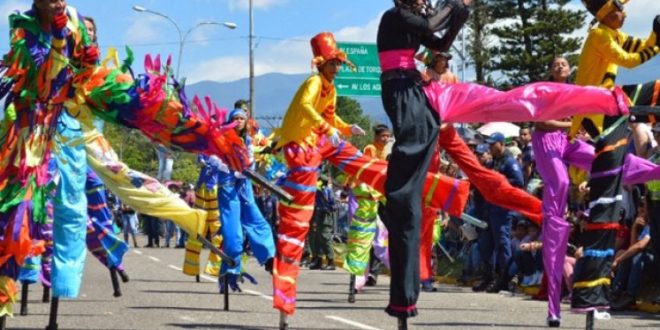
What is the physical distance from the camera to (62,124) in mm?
7855

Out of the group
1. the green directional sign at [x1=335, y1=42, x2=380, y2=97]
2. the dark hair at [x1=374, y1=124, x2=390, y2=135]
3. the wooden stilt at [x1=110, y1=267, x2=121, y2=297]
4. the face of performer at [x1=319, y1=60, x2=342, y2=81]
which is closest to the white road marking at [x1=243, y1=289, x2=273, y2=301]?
the wooden stilt at [x1=110, y1=267, x2=121, y2=297]

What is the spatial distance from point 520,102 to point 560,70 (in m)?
2.38

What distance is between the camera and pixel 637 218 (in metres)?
11.9

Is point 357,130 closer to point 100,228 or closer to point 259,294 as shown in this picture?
point 100,228

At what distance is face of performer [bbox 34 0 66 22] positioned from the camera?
23.9 feet

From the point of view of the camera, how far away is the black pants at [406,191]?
6.55m

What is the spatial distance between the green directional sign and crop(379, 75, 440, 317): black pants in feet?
86.0

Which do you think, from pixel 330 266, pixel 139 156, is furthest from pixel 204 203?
pixel 139 156

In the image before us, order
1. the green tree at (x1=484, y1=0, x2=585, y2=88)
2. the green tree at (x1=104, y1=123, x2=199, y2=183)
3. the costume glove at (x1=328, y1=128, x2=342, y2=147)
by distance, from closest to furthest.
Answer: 1. the costume glove at (x1=328, y1=128, x2=342, y2=147)
2. the green tree at (x1=484, y1=0, x2=585, y2=88)
3. the green tree at (x1=104, y1=123, x2=199, y2=183)

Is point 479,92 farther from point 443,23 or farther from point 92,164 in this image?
point 92,164

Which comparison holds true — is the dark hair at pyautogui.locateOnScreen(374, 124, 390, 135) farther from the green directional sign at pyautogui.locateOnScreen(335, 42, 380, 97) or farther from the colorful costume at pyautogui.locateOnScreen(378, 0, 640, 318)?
the green directional sign at pyautogui.locateOnScreen(335, 42, 380, 97)

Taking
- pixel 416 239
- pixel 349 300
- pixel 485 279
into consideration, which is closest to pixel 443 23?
pixel 416 239

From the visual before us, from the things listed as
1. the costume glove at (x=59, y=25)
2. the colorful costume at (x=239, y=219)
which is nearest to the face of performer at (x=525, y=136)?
the colorful costume at (x=239, y=219)

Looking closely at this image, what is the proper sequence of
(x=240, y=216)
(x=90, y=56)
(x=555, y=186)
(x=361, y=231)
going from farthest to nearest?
(x=361, y=231)
(x=240, y=216)
(x=555, y=186)
(x=90, y=56)
